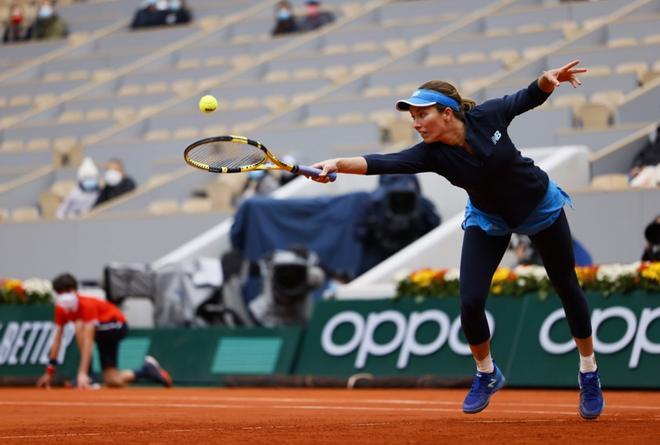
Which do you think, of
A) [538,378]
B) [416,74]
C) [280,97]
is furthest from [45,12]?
[538,378]

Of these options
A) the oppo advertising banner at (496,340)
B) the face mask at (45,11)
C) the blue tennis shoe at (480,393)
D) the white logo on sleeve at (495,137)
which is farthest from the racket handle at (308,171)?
the face mask at (45,11)

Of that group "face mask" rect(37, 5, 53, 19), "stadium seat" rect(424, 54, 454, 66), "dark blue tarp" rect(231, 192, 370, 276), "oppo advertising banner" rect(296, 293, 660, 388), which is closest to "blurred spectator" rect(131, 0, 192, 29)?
"face mask" rect(37, 5, 53, 19)

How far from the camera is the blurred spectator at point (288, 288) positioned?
16.3 m

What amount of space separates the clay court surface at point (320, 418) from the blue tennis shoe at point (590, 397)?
8cm

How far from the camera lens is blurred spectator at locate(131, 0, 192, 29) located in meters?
33.0

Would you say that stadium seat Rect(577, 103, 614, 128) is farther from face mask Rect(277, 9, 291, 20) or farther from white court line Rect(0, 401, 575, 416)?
face mask Rect(277, 9, 291, 20)

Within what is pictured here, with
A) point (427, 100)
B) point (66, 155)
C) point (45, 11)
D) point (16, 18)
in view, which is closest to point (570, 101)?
point (66, 155)

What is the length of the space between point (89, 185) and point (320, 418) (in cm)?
1512

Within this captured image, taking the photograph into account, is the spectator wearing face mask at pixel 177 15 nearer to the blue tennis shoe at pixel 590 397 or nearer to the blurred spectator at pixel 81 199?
the blurred spectator at pixel 81 199

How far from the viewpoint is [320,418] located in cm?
852

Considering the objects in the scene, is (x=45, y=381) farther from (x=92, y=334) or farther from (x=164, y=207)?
(x=164, y=207)

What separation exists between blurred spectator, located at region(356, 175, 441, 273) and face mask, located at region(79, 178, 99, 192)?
22.0ft

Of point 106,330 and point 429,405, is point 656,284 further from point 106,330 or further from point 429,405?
point 106,330

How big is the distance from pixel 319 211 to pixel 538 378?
6007 millimetres
